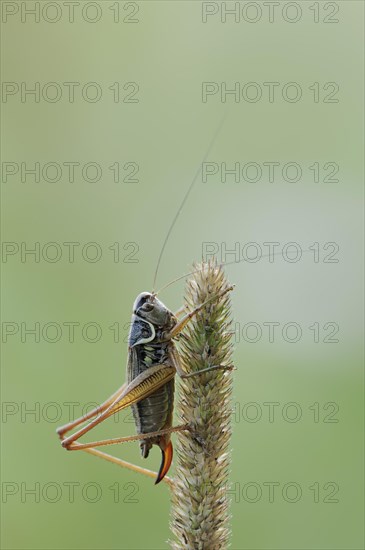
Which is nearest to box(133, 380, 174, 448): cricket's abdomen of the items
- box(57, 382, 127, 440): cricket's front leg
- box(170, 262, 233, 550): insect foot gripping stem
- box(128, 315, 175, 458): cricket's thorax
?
box(128, 315, 175, 458): cricket's thorax

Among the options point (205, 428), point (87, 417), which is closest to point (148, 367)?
point (87, 417)

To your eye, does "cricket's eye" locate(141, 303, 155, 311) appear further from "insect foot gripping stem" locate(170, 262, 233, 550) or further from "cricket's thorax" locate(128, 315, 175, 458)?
"insect foot gripping stem" locate(170, 262, 233, 550)

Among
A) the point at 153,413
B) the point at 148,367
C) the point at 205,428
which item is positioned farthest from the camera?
the point at 148,367

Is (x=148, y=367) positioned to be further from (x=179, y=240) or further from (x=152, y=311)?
(x=179, y=240)

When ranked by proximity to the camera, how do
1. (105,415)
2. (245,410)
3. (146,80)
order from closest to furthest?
(105,415) → (245,410) → (146,80)

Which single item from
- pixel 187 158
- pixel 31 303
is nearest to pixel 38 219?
pixel 31 303

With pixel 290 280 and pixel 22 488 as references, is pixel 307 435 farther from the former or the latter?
pixel 22 488
